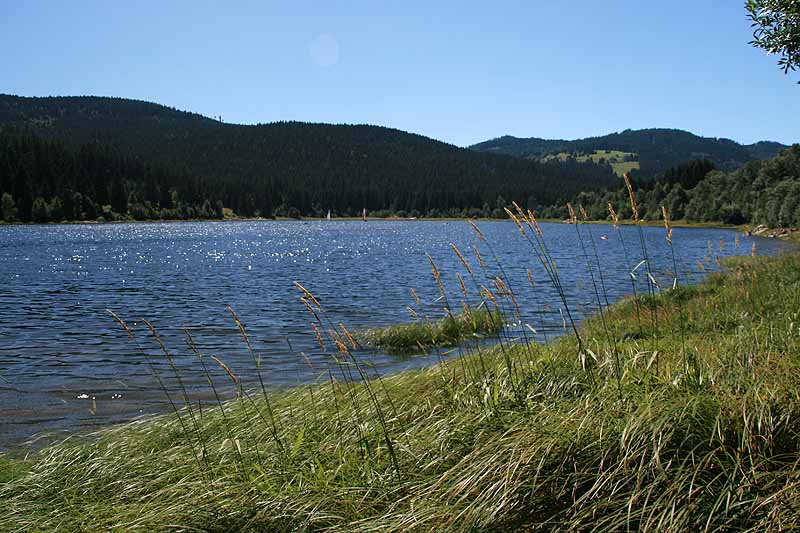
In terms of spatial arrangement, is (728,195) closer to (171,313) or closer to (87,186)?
(171,313)

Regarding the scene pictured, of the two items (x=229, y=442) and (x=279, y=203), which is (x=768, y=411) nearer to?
(x=229, y=442)

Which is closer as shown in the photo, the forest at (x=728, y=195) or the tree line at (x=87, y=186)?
the forest at (x=728, y=195)

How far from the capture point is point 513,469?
3.84m

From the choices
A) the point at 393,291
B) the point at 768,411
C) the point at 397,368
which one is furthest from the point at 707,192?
the point at 768,411

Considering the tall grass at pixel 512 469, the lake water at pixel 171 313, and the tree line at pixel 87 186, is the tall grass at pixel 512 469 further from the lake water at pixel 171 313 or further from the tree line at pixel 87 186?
the tree line at pixel 87 186

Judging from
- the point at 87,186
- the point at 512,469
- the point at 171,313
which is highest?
the point at 87,186

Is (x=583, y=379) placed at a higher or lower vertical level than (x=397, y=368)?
higher

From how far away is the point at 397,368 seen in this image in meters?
14.2

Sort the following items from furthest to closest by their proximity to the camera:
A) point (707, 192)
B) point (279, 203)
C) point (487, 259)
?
1. point (279, 203)
2. point (707, 192)
3. point (487, 259)

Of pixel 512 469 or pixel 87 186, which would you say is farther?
pixel 87 186

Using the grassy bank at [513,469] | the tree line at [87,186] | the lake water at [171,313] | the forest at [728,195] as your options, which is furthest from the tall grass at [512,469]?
the tree line at [87,186]

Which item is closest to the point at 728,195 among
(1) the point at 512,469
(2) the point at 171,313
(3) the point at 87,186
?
(2) the point at 171,313

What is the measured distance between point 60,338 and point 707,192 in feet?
422

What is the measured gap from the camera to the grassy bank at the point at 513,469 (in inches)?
145
